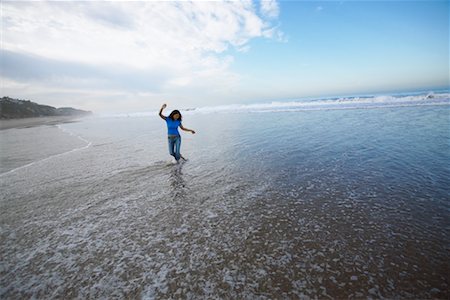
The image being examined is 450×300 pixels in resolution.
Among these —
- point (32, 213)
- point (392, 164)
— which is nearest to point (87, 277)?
point (32, 213)

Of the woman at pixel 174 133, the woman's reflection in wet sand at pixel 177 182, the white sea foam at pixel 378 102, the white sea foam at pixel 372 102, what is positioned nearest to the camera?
the woman's reflection in wet sand at pixel 177 182

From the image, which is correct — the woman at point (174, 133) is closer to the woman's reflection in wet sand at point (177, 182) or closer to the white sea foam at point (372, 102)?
the woman's reflection in wet sand at point (177, 182)

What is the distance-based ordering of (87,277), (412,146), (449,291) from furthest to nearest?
1. (412,146)
2. (87,277)
3. (449,291)

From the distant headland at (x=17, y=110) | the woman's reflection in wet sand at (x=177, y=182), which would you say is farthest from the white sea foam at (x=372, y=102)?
the distant headland at (x=17, y=110)

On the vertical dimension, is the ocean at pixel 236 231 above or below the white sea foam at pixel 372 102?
below

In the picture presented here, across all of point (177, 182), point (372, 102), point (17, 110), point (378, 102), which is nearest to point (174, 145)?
point (177, 182)

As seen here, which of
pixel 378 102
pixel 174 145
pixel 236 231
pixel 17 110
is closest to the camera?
pixel 236 231

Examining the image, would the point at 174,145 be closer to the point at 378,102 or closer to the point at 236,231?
the point at 236,231

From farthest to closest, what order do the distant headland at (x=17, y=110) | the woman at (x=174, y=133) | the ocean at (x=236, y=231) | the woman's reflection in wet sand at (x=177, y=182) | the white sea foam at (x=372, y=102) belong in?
the distant headland at (x=17, y=110), the white sea foam at (x=372, y=102), the woman at (x=174, y=133), the woman's reflection in wet sand at (x=177, y=182), the ocean at (x=236, y=231)

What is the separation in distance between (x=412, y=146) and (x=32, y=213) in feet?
41.9

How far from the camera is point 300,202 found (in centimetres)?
472

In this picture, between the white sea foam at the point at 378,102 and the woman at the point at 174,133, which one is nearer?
the woman at the point at 174,133

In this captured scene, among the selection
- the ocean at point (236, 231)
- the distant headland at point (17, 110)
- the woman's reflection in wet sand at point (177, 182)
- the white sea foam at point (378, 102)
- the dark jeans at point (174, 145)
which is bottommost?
the ocean at point (236, 231)

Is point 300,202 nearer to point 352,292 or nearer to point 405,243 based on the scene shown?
point 405,243
